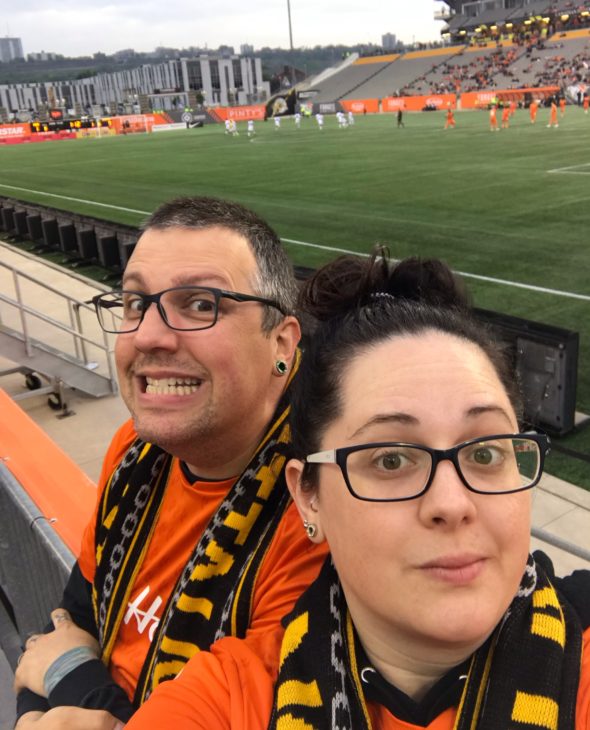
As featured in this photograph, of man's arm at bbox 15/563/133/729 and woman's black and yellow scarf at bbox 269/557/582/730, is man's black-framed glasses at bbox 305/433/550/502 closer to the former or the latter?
woman's black and yellow scarf at bbox 269/557/582/730

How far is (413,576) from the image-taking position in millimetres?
1204

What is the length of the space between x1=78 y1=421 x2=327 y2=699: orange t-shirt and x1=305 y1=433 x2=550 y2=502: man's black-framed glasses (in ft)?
1.62

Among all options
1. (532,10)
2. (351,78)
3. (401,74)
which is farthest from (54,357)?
(532,10)

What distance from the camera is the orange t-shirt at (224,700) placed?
1.31 metres

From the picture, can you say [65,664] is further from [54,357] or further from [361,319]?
[54,357]

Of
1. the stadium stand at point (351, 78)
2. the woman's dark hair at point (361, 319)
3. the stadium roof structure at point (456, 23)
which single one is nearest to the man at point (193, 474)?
the woman's dark hair at point (361, 319)

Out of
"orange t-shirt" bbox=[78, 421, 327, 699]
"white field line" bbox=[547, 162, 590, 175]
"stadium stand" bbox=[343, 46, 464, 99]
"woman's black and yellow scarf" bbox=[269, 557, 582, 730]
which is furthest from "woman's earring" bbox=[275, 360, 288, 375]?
"stadium stand" bbox=[343, 46, 464, 99]

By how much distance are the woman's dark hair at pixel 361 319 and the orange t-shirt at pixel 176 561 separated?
30cm

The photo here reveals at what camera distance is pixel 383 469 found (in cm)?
126

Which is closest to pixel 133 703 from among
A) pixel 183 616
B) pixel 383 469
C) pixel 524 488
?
pixel 183 616

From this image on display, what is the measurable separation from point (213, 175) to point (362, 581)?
23998mm

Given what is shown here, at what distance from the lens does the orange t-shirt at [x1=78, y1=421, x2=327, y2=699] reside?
5.61 ft

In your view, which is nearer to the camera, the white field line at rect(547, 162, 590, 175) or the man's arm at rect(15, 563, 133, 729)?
the man's arm at rect(15, 563, 133, 729)

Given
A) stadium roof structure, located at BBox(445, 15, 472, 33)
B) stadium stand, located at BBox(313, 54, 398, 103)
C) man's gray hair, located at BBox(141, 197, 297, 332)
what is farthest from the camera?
stadium roof structure, located at BBox(445, 15, 472, 33)
